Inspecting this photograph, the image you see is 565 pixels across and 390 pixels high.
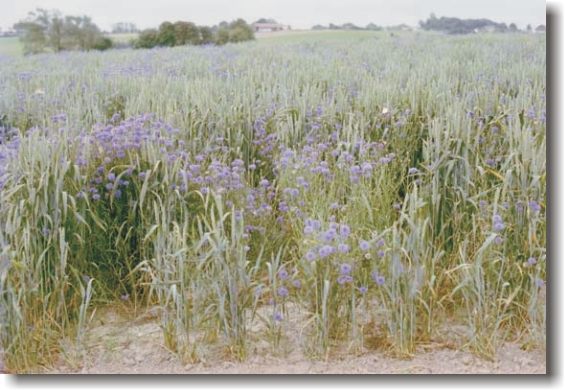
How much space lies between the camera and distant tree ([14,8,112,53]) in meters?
3.27

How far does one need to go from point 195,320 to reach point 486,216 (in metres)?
1.19

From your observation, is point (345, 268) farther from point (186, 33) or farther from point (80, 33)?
point (80, 33)

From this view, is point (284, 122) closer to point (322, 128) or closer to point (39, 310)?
point (322, 128)

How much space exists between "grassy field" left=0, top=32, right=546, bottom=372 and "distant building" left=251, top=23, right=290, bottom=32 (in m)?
0.21

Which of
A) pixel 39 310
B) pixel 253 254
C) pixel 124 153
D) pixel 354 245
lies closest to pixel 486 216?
pixel 354 245

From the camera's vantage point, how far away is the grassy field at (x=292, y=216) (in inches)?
96.7

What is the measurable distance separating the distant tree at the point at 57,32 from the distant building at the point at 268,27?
0.76 meters

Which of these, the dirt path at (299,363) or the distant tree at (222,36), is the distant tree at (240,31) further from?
the dirt path at (299,363)

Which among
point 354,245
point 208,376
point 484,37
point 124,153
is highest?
point 484,37

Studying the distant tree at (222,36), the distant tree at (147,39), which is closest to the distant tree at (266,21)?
the distant tree at (222,36)

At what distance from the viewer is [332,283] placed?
2432mm

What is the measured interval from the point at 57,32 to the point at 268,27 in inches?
40.9

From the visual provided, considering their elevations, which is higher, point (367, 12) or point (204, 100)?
point (367, 12)

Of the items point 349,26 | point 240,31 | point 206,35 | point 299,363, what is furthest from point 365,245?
point 206,35
